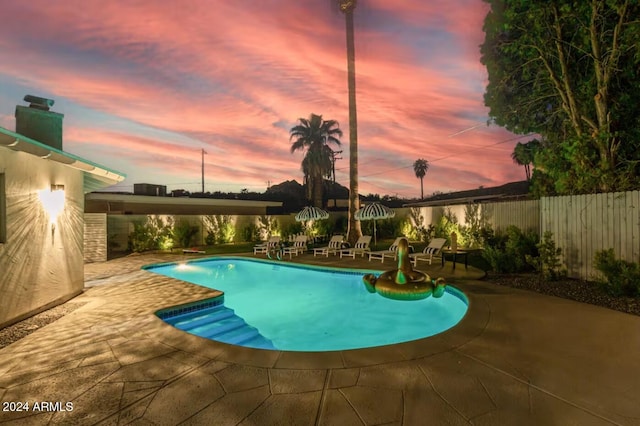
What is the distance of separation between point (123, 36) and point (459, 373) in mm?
13267

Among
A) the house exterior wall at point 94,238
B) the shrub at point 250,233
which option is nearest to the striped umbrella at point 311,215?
the shrub at point 250,233

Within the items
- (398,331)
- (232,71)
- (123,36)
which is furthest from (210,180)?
(398,331)

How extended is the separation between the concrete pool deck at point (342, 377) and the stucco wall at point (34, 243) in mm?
1017

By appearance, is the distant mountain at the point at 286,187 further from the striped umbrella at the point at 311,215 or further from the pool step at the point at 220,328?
the pool step at the point at 220,328

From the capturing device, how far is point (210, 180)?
46.7 m

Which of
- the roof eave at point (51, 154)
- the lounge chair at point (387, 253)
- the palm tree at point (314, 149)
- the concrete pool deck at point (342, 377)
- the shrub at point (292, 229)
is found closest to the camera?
the concrete pool deck at point (342, 377)

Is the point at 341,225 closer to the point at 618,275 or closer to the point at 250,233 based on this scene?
the point at 250,233

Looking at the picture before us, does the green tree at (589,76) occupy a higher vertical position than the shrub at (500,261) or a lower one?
higher

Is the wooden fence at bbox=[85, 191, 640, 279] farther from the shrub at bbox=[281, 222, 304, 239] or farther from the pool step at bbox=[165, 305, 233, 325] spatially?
the shrub at bbox=[281, 222, 304, 239]

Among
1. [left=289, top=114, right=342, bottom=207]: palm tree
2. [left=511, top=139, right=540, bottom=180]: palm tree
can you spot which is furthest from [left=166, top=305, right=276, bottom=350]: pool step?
[left=289, top=114, right=342, bottom=207]: palm tree

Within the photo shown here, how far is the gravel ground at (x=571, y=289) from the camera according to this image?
5.53m

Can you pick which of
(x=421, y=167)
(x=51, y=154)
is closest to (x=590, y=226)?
(x=51, y=154)

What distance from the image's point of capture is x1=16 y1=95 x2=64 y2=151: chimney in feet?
21.7

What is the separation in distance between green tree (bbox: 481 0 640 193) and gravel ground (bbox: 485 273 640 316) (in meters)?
2.66
